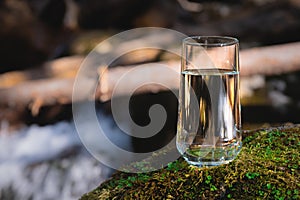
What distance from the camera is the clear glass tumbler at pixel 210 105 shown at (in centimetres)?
107

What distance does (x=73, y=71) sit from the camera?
4602mm

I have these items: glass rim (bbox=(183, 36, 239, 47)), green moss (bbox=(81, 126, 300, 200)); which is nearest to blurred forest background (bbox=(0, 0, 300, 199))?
green moss (bbox=(81, 126, 300, 200))

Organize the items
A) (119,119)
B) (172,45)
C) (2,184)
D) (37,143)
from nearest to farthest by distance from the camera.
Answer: (2,184) → (37,143) → (119,119) → (172,45)

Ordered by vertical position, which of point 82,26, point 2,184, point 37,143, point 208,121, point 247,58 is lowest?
point 2,184

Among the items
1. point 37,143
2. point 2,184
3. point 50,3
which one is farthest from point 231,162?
point 50,3

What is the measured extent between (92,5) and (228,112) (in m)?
4.50

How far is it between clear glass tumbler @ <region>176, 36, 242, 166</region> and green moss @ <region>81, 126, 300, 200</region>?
0.04 metres

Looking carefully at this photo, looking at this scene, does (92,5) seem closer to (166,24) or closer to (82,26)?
(82,26)

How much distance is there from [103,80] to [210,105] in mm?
3172

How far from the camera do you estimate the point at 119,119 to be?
4.20 metres

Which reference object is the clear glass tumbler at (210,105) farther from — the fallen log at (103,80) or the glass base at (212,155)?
the fallen log at (103,80)

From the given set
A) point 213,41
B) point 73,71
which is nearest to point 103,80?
point 73,71

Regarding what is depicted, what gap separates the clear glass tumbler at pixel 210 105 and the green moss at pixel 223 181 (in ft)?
0.12

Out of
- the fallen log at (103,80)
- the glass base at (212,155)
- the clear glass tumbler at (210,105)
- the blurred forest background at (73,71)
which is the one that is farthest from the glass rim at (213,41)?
the fallen log at (103,80)
